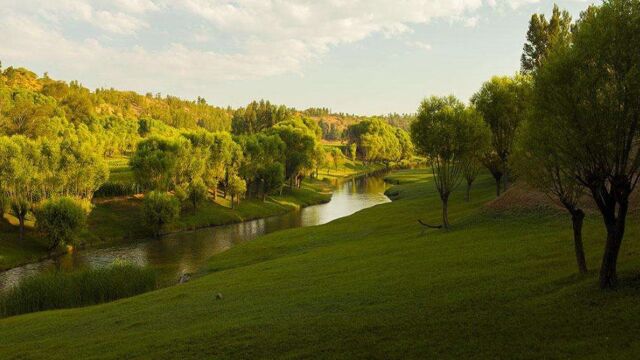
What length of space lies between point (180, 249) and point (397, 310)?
189ft

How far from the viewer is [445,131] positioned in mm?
50062

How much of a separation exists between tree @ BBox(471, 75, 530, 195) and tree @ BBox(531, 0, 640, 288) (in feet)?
151

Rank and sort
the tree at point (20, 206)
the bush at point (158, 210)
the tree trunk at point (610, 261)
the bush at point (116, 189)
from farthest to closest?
the bush at point (116, 189) → the bush at point (158, 210) → the tree at point (20, 206) → the tree trunk at point (610, 261)

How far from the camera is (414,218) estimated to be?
65.5 m

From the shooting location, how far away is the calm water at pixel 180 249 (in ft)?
204

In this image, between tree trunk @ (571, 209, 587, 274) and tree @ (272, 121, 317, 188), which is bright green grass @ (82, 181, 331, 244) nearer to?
tree @ (272, 121, 317, 188)

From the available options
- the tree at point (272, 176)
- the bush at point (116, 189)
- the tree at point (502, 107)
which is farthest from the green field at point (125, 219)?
the tree at point (502, 107)

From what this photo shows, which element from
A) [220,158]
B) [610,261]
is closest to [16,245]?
[220,158]

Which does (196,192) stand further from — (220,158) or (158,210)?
(158,210)

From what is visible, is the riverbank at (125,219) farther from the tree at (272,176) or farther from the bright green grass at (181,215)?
the tree at (272,176)

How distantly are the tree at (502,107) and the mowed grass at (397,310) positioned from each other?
24415 millimetres

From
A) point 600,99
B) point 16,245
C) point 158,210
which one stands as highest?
point 600,99

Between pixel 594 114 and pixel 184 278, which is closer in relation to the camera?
pixel 594 114

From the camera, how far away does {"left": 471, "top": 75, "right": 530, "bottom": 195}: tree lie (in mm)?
64938
